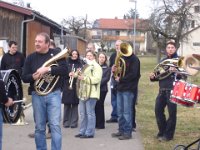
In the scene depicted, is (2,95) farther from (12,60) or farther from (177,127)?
(177,127)

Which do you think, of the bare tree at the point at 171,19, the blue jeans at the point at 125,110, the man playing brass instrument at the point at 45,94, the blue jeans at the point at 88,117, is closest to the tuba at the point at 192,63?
the man playing brass instrument at the point at 45,94

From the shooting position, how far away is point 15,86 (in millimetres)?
7781

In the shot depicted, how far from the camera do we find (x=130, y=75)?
9.01 m

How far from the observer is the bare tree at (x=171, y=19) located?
163 feet

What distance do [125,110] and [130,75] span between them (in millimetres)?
677

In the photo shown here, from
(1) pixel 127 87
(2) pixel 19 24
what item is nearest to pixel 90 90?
(1) pixel 127 87

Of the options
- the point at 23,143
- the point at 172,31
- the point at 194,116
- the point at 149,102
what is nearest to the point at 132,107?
the point at 23,143

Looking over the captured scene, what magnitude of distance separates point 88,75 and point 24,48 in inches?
605

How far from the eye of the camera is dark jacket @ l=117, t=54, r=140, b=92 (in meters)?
9.02

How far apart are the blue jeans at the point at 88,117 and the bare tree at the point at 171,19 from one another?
134 feet

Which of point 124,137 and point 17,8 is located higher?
point 17,8

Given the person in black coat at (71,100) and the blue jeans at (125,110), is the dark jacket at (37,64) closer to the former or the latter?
the blue jeans at (125,110)

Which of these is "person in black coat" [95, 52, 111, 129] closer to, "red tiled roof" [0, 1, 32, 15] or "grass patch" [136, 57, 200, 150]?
"grass patch" [136, 57, 200, 150]

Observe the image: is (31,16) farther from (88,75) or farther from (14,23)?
(88,75)
